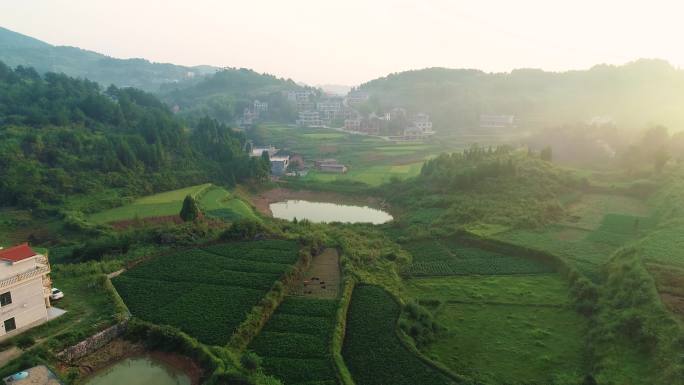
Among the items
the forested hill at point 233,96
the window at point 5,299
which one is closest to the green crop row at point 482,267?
the window at point 5,299

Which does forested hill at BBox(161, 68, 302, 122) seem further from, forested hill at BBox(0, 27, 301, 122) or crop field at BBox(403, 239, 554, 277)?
crop field at BBox(403, 239, 554, 277)

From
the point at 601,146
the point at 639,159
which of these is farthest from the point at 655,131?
the point at 601,146

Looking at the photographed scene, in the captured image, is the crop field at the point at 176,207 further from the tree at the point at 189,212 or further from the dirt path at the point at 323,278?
the dirt path at the point at 323,278

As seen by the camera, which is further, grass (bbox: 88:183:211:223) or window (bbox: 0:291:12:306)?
grass (bbox: 88:183:211:223)

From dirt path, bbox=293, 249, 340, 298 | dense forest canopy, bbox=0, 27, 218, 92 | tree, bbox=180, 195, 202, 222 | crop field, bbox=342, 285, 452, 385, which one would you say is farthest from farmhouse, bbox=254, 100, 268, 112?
crop field, bbox=342, 285, 452, 385

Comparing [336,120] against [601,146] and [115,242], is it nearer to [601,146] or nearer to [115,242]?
[601,146]

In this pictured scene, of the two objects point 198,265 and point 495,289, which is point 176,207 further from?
point 495,289
